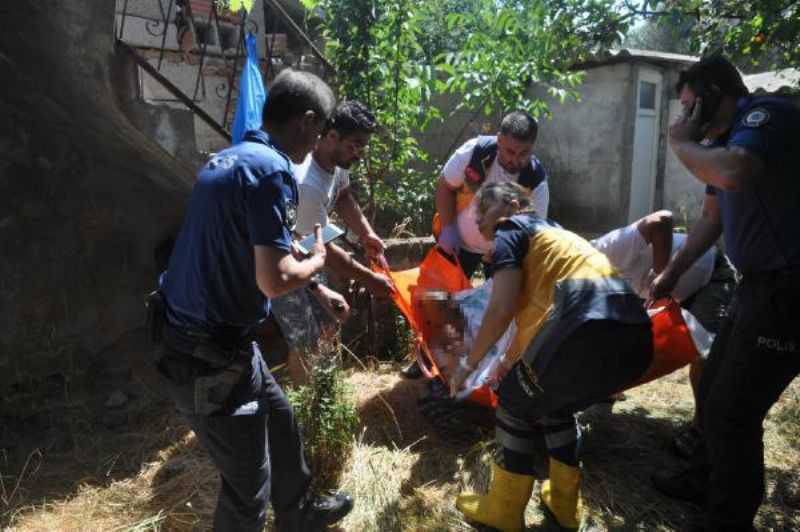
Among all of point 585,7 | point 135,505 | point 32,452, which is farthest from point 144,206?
point 585,7

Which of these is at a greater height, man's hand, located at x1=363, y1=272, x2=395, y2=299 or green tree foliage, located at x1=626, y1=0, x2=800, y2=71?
green tree foliage, located at x1=626, y1=0, x2=800, y2=71

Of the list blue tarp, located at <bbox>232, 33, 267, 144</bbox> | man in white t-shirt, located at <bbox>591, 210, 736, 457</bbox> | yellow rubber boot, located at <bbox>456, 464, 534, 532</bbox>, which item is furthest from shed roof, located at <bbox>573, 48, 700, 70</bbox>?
yellow rubber boot, located at <bbox>456, 464, 534, 532</bbox>

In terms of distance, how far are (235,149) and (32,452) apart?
255 cm

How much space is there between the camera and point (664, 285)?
9.58 feet

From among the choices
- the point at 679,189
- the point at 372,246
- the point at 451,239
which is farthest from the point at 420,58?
the point at 679,189

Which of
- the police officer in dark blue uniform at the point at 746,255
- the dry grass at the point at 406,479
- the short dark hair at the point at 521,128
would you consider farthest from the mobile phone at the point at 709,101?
the dry grass at the point at 406,479

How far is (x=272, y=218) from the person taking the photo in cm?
180

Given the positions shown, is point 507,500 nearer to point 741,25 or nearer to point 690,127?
point 690,127

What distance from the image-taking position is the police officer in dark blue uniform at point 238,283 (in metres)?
1.83

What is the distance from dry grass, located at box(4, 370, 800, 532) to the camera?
2.71 m

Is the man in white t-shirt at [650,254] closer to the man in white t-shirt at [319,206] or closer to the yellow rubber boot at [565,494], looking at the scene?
the yellow rubber boot at [565,494]

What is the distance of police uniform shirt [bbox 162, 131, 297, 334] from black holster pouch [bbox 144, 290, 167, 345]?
0.03 m

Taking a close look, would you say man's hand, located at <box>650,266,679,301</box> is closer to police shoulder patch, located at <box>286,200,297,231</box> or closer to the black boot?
the black boot

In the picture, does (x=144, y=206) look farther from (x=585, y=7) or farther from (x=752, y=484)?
(x=752, y=484)
